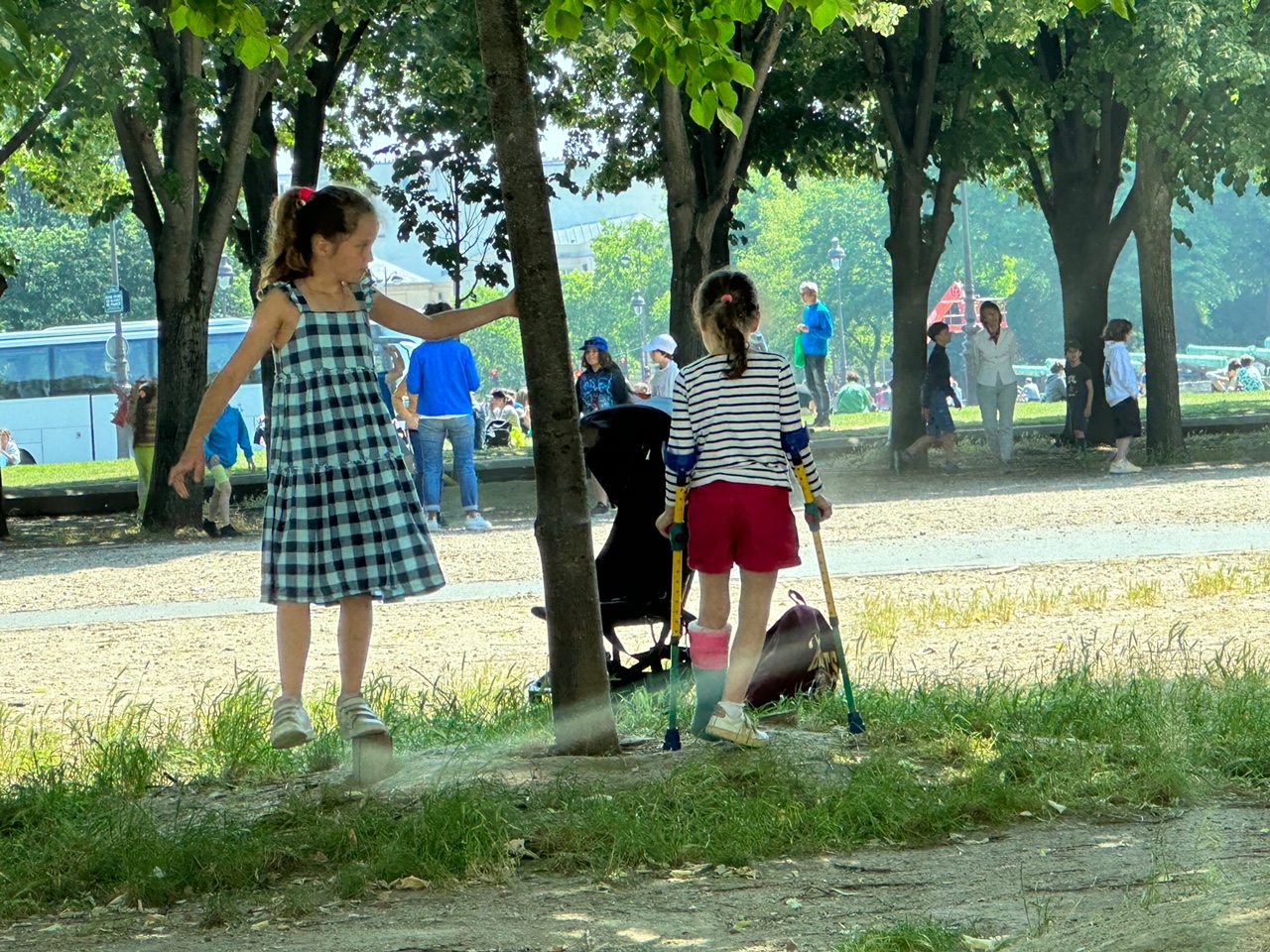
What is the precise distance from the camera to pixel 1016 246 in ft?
314

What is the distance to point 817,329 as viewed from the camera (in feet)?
96.0

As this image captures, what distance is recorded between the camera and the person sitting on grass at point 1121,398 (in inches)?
777

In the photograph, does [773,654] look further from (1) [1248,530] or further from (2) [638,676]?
(1) [1248,530]

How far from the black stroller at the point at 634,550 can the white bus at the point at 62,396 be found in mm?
42890

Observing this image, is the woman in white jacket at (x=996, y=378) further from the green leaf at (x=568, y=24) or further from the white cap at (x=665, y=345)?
the green leaf at (x=568, y=24)

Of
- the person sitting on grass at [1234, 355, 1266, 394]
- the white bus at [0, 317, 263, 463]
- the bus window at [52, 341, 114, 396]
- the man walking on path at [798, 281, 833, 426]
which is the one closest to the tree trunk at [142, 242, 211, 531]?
the man walking on path at [798, 281, 833, 426]

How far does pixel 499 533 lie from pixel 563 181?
9924 millimetres

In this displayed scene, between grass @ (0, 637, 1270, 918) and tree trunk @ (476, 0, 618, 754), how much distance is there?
0.46 meters

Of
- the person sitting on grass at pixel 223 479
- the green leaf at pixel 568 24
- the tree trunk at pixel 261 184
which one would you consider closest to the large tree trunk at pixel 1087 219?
the tree trunk at pixel 261 184

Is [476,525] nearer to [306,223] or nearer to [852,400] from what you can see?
[306,223]

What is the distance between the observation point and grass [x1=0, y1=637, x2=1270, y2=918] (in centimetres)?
488

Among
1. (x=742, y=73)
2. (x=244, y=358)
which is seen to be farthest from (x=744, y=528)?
(x=244, y=358)

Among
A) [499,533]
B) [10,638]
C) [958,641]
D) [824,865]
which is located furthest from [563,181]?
[824,865]

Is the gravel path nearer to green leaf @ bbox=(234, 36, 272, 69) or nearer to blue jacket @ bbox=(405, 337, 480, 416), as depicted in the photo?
blue jacket @ bbox=(405, 337, 480, 416)
